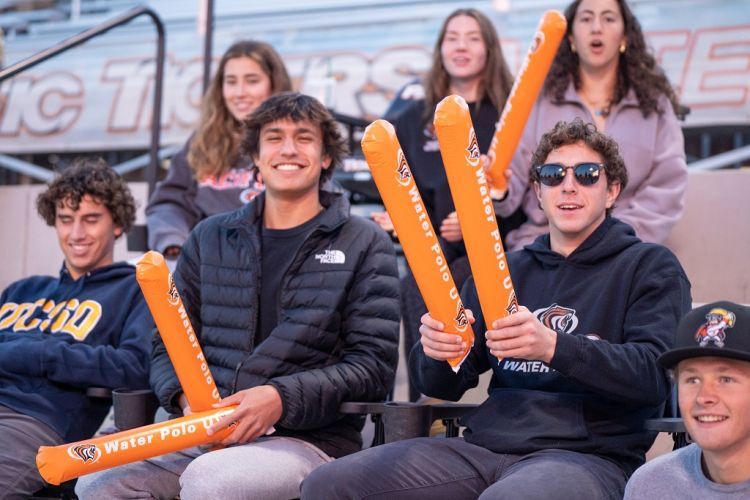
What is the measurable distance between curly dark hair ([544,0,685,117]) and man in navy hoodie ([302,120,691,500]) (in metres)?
1.14

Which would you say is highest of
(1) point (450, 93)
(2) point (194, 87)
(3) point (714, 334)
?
(2) point (194, 87)

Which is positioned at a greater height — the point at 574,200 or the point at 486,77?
the point at 486,77

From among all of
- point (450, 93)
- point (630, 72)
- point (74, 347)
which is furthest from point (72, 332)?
point (630, 72)

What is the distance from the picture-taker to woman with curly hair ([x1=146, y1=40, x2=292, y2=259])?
4.38 metres

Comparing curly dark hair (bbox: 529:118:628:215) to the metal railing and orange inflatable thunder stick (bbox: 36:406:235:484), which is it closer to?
orange inflatable thunder stick (bbox: 36:406:235:484)

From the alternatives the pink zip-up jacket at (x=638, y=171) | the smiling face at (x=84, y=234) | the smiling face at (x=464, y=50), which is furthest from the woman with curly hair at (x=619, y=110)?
the smiling face at (x=84, y=234)

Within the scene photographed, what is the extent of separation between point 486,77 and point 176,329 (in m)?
1.95

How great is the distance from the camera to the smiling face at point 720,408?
2.20 m

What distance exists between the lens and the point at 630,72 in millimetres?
3949

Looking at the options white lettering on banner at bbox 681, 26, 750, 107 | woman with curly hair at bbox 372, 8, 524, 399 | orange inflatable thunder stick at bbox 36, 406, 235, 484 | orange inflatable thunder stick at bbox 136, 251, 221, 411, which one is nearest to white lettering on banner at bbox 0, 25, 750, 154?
white lettering on banner at bbox 681, 26, 750, 107

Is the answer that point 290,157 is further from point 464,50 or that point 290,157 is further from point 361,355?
point 464,50

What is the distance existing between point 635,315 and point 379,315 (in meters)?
0.79

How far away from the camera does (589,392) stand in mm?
2695

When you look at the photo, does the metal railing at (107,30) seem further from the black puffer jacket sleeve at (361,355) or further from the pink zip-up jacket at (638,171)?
the black puffer jacket sleeve at (361,355)
